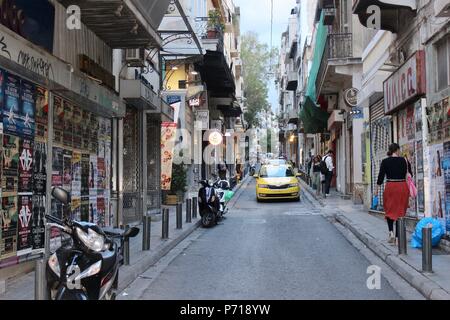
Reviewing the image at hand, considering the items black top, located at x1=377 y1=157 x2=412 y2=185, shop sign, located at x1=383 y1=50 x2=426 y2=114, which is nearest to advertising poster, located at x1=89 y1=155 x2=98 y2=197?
black top, located at x1=377 y1=157 x2=412 y2=185

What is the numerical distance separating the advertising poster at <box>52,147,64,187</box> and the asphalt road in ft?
7.01

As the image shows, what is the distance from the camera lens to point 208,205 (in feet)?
50.5

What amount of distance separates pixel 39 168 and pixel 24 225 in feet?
3.22

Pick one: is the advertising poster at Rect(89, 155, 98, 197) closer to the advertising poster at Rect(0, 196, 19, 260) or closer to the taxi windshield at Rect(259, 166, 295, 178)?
the advertising poster at Rect(0, 196, 19, 260)

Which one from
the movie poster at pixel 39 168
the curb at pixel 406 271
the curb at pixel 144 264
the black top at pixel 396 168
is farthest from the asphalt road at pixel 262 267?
the movie poster at pixel 39 168

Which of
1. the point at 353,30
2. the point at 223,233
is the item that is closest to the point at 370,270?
the point at 223,233

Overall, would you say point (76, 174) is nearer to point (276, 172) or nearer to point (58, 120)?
point (58, 120)

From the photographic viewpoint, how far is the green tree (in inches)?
2384

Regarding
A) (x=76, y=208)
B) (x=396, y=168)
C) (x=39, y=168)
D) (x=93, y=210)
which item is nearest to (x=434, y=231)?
(x=396, y=168)

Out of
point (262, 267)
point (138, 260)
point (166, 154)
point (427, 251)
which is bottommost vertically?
point (262, 267)

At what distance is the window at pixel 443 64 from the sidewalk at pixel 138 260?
599cm

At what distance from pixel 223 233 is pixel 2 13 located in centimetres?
809

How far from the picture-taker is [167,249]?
11062 mm

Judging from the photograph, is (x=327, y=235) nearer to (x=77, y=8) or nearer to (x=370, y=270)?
(x=370, y=270)
